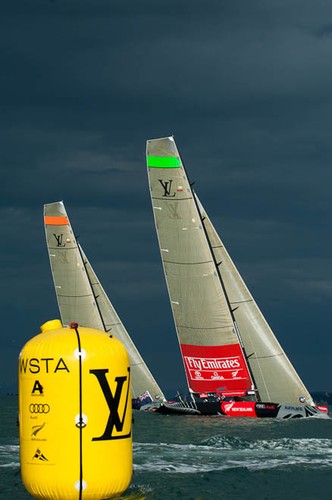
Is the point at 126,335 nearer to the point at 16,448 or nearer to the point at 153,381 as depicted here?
the point at 153,381

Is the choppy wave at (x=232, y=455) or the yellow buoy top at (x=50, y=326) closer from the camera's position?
the yellow buoy top at (x=50, y=326)

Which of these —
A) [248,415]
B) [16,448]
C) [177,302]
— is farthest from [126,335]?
[16,448]

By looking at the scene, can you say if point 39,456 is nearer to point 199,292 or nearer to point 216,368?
point 199,292

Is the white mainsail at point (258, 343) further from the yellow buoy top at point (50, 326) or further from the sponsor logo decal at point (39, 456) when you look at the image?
the sponsor logo decal at point (39, 456)

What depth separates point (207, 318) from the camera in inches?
2088

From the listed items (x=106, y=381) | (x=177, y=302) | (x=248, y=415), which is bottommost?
(x=248, y=415)

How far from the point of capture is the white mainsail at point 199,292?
52.3 meters

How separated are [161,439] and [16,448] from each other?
6.99 metres

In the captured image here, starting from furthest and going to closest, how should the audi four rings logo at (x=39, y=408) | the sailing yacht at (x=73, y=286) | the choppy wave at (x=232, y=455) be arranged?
the sailing yacht at (x=73, y=286)
the choppy wave at (x=232, y=455)
the audi four rings logo at (x=39, y=408)

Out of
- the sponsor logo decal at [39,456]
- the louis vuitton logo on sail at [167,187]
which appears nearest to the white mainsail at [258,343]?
the louis vuitton logo on sail at [167,187]

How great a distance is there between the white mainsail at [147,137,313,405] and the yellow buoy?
37.4 metres

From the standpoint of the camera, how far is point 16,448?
32281 mm

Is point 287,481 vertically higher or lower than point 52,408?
lower

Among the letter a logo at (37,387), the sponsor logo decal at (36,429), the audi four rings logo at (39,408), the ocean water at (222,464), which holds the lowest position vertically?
the ocean water at (222,464)
